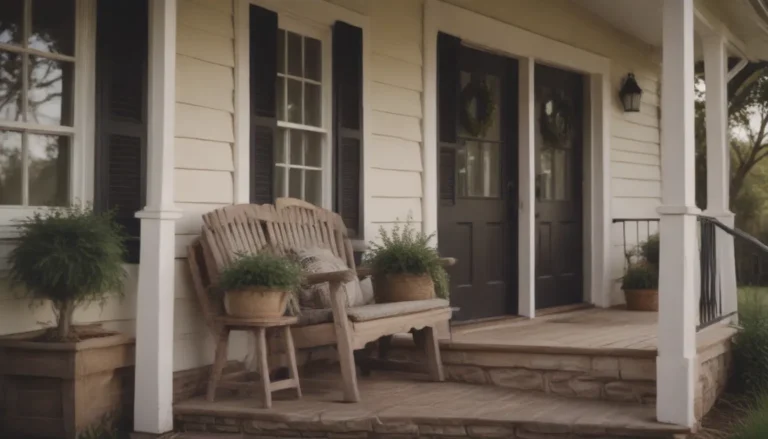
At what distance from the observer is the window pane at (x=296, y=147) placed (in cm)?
577

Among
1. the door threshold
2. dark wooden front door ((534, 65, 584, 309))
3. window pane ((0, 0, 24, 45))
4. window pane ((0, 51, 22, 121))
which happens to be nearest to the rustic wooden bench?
window pane ((0, 51, 22, 121))

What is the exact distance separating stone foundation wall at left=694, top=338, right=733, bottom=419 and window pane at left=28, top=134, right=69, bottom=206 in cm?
317

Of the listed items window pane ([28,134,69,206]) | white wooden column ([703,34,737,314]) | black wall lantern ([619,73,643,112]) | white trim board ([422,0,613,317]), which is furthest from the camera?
black wall lantern ([619,73,643,112])

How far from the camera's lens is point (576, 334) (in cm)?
630

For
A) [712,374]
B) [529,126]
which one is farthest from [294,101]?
[712,374]

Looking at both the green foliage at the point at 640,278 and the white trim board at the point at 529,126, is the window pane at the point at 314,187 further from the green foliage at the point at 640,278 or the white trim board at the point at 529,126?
the green foliage at the point at 640,278

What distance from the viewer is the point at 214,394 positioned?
484 centimetres

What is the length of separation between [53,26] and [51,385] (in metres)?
1.57

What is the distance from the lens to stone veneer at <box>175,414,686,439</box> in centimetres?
446

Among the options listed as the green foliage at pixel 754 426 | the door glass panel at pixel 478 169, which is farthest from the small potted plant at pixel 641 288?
the green foliage at pixel 754 426

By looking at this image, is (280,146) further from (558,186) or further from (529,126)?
(558,186)

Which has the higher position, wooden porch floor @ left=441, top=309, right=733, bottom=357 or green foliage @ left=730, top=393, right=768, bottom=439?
wooden porch floor @ left=441, top=309, right=733, bottom=357

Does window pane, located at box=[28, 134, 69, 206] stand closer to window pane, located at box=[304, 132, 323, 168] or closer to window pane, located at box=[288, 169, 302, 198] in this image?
window pane, located at box=[288, 169, 302, 198]

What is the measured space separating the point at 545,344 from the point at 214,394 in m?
1.83
